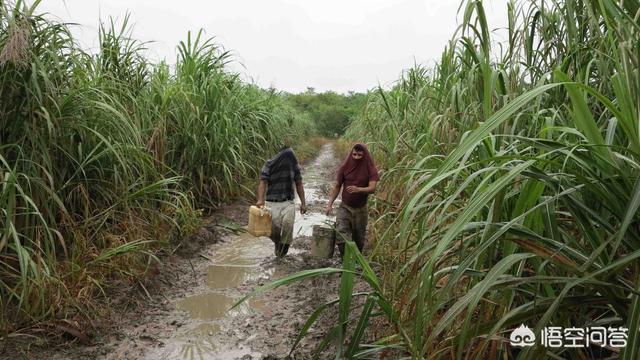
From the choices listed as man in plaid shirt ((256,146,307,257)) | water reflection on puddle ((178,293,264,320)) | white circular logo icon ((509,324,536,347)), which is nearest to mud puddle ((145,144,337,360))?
water reflection on puddle ((178,293,264,320))

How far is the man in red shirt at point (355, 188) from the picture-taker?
4.87 m

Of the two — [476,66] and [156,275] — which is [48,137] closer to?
[156,275]

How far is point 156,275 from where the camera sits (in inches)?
171

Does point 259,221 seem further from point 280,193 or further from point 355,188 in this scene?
point 355,188

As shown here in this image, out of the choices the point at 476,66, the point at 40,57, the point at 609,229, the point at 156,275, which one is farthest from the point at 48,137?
the point at 609,229

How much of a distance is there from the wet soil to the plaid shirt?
757 millimetres

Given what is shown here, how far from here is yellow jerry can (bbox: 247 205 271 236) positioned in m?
5.12

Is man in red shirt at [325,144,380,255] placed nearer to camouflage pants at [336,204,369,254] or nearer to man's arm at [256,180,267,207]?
camouflage pants at [336,204,369,254]

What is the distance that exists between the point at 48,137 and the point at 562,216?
3330 mm

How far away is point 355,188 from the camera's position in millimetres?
4824

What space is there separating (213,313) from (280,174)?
196 centimetres

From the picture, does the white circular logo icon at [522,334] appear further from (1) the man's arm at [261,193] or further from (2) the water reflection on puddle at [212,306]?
(1) the man's arm at [261,193]

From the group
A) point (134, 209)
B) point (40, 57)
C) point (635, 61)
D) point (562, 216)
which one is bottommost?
point (134, 209)

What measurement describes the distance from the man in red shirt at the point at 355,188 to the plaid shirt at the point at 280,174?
26.5 inches
